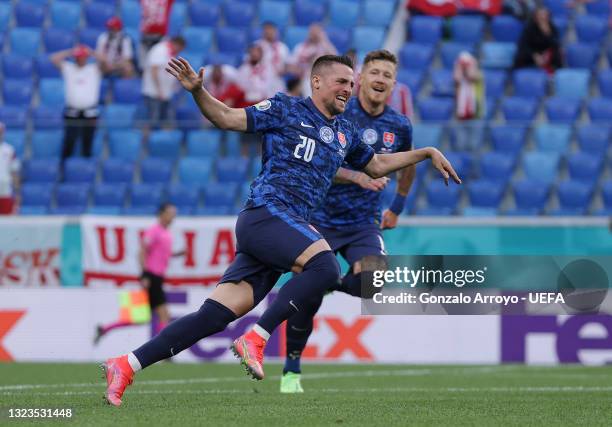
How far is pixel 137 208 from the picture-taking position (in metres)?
18.9

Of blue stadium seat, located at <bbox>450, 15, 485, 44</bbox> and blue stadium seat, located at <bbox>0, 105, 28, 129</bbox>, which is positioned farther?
blue stadium seat, located at <bbox>450, 15, 485, 44</bbox>

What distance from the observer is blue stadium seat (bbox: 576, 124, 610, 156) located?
60.0 ft

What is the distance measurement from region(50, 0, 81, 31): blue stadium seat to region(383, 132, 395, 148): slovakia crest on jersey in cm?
1311

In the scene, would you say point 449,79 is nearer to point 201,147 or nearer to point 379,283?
point 201,147

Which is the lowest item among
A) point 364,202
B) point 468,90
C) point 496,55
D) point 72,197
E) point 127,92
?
point 72,197

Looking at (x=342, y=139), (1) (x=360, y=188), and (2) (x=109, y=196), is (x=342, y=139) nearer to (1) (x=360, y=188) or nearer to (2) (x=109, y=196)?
(1) (x=360, y=188)

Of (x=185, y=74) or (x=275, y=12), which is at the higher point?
(x=185, y=74)

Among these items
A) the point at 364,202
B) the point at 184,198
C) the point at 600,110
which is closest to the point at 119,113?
the point at 184,198

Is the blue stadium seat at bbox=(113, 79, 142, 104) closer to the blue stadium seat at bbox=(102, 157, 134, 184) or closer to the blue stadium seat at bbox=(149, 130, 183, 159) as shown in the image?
the blue stadium seat at bbox=(102, 157, 134, 184)

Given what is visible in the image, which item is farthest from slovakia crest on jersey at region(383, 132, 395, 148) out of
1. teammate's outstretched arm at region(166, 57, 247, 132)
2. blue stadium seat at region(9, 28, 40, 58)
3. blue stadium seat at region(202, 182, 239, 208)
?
blue stadium seat at region(9, 28, 40, 58)

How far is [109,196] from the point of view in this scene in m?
19.0

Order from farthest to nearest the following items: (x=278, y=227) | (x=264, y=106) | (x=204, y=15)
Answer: (x=204, y=15), (x=264, y=106), (x=278, y=227)

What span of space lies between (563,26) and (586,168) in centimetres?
436

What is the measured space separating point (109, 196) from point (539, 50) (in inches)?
283
